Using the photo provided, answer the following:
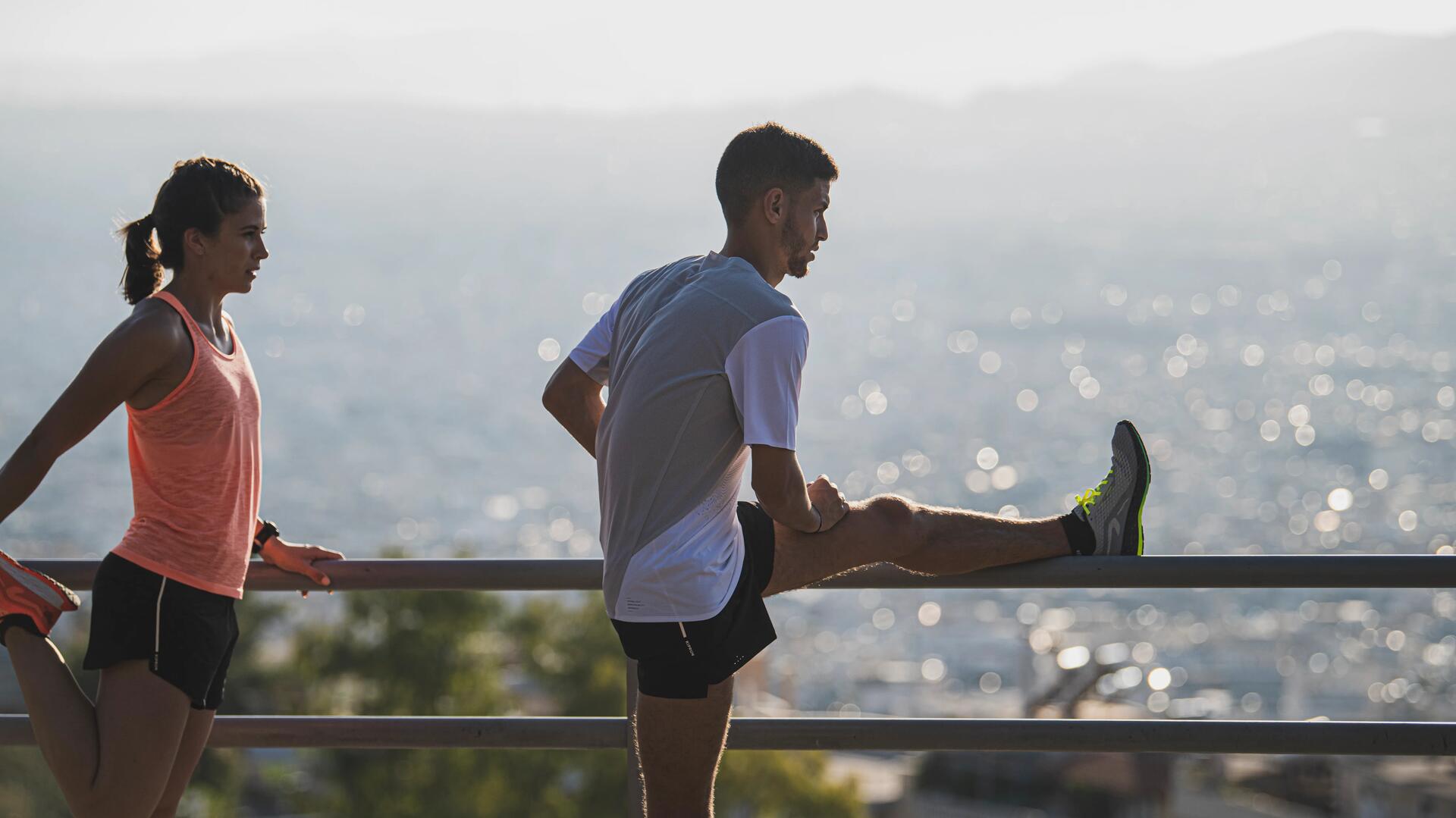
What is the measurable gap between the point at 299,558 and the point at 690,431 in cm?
125

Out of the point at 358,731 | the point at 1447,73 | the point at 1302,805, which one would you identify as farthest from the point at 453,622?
the point at 1447,73

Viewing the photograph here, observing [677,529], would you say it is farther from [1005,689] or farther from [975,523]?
[1005,689]

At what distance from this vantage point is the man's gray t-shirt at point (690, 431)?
2.87m

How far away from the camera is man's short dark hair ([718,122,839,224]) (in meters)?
3.09

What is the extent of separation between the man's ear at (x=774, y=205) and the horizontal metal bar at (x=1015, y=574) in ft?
2.89

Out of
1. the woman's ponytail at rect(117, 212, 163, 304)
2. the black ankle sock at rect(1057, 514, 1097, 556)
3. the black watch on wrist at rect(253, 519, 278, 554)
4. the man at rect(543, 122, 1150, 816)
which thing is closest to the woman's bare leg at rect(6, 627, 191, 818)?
the black watch on wrist at rect(253, 519, 278, 554)

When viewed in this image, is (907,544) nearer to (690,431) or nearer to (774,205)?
(690,431)

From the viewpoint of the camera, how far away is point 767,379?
9.33 ft

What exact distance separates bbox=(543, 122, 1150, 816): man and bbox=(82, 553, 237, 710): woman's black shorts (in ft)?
3.02

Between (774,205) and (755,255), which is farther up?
(774,205)

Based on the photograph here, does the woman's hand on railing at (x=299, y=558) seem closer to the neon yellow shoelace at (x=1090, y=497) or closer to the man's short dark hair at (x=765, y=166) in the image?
the man's short dark hair at (x=765, y=166)

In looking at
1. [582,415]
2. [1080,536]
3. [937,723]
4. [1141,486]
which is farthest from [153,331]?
[1141,486]

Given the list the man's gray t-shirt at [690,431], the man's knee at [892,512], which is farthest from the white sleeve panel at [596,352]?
the man's knee at [892,512]

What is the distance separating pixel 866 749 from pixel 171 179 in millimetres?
2164
